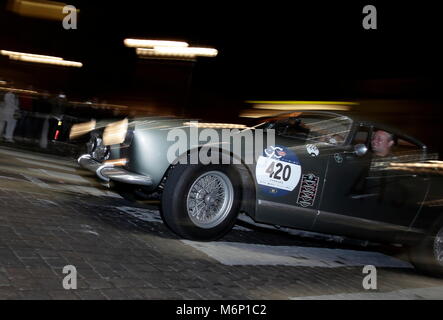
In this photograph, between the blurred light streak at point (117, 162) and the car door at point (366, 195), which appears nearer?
the blurred light streak at point (117, 162)

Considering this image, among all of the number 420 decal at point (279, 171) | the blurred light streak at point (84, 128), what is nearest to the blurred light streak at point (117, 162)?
the blurred light streak at point (84, 128)

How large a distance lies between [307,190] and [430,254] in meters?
2.13

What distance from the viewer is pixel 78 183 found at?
7074 millimetres

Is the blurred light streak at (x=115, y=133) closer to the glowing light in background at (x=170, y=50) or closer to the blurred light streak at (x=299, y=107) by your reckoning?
the blurred light streak at (x=299, y=107)

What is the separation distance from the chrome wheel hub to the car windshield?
2.91 feet

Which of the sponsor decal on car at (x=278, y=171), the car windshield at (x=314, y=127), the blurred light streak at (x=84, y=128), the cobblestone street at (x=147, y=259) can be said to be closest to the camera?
the cobblestone street at (x=147, y=259)

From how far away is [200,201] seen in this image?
459 centimetres

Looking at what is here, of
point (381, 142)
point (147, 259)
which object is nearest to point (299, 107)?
point (381, 142)

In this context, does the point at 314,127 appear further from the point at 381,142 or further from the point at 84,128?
the point at 84,128

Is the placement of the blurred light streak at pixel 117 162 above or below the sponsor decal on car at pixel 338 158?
below

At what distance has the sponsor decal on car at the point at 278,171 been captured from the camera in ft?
14.9

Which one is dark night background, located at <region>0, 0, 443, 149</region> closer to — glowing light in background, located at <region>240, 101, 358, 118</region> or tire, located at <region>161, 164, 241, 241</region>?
glowing light in background, located at <region>240, 101, 358, 118</region>

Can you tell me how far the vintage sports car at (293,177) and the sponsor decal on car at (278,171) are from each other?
11 mm
